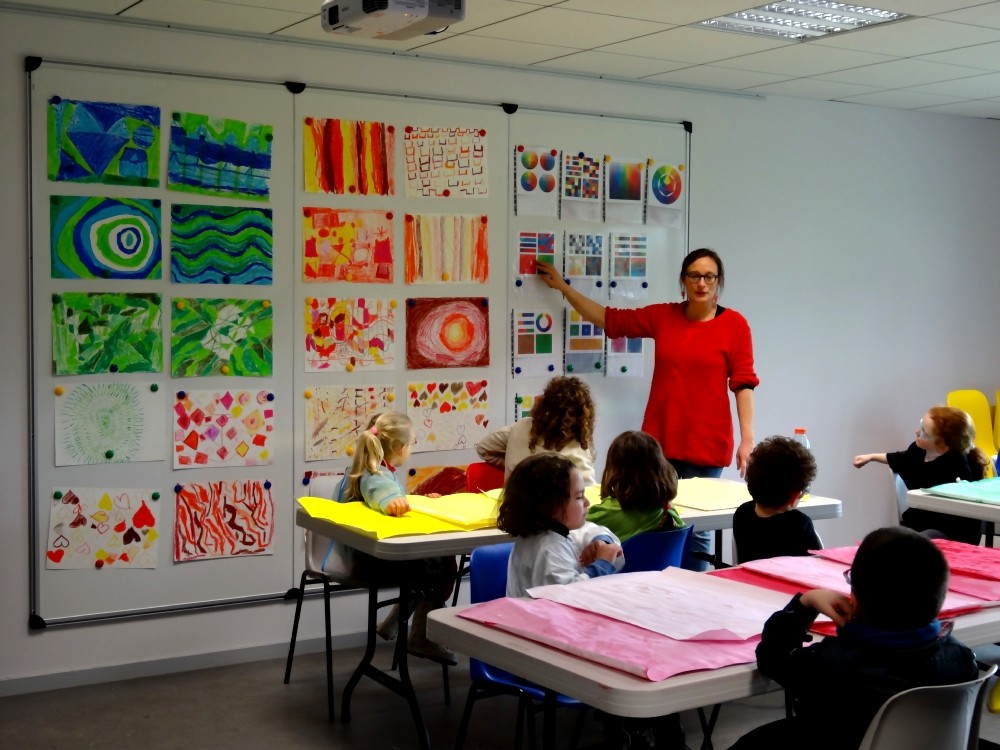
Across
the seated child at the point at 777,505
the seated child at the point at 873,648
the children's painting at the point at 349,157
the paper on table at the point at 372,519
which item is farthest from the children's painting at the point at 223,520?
the seated child at the point at 873,648

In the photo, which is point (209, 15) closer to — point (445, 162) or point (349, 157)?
point (349, 157)

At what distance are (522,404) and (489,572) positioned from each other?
7.46ft

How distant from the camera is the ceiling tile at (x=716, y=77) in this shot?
566 centimetres

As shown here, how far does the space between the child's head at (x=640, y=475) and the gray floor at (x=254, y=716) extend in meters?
0.93

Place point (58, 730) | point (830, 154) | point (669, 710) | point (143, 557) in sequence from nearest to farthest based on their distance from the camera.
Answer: point (669, 710), point (58, 730), point (143, 557), point (830, 154)

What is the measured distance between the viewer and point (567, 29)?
4711 millimetres

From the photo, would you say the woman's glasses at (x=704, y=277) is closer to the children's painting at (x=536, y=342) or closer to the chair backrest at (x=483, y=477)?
the children's painting at (x=536, y=342)

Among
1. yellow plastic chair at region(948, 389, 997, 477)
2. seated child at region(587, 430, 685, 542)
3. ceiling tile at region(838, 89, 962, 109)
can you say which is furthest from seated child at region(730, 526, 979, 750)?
yellow plastic chair at region(948, 389, 997, 477)

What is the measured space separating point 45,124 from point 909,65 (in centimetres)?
386

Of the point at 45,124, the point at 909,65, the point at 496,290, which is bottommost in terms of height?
the point at 496,290

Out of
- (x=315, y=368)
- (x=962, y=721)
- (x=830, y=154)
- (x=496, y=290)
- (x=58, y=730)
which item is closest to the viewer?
(x=962, y=721)

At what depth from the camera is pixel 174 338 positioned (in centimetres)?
470

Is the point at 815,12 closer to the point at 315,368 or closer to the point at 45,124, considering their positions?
the point at 315,368

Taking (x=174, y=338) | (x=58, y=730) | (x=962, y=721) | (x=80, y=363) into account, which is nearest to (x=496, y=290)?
(x=174, y=338)
